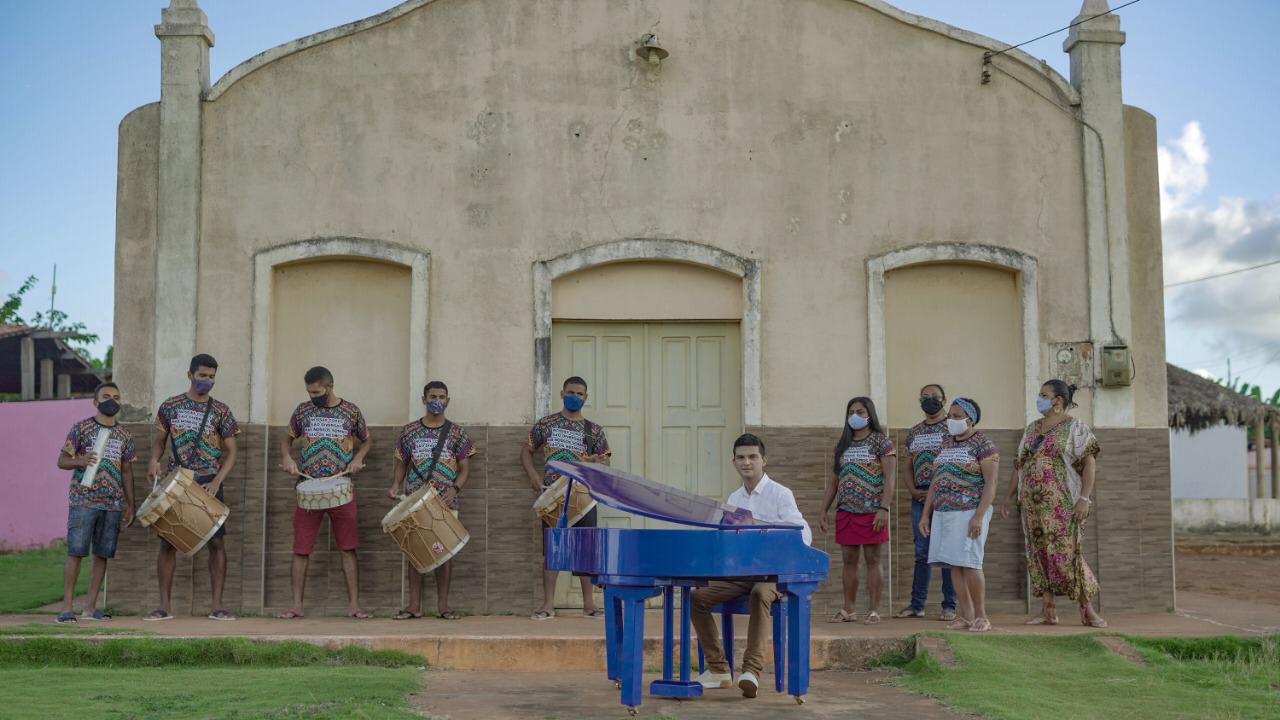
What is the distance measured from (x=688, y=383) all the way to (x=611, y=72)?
2697 millimetres

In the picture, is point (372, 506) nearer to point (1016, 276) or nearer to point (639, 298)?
point (639, 298)

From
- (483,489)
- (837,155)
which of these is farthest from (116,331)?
(837,155)

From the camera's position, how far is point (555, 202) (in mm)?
A: 10961

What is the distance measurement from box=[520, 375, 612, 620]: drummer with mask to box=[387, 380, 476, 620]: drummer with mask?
1.80 feet

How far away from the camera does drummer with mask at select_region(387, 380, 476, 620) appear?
10234 mm

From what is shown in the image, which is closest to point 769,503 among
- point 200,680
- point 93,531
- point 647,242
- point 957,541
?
point 957,541

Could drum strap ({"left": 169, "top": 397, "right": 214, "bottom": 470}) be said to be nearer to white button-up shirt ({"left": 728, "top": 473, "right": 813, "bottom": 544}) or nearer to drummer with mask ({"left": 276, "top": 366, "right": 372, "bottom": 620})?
drummer with mask ({"left": 276, "top": 366, "right": 372, "bottom": 620})

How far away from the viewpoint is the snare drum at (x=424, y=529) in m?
9.62

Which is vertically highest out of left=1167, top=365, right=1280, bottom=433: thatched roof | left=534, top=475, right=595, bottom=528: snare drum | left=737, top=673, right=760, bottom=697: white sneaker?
left=1167, top=365, right=1280, bottom=433: thatched roof

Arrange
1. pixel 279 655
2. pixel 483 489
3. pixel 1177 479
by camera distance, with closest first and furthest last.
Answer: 1. pixel 279 655
2. pixel 483 489
3. pixel 1177 479

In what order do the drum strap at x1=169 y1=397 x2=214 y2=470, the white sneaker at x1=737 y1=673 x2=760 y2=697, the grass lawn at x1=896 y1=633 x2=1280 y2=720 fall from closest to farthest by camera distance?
the grass lawn at x1=896 y1=633 x2=1280 y2=720 < the white sneaker at x1=737 y1=673 x2=760 y2=697 < the drum strap at x1=169 y1=397 x2=214 y2=470

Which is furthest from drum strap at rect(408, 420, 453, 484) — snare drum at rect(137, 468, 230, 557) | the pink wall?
the pink wall

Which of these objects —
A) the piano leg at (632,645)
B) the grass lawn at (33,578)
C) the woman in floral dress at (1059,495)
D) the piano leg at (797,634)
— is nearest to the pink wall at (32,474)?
the grass lawn at (33,578)

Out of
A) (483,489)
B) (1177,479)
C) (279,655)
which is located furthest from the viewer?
(1177,479)
